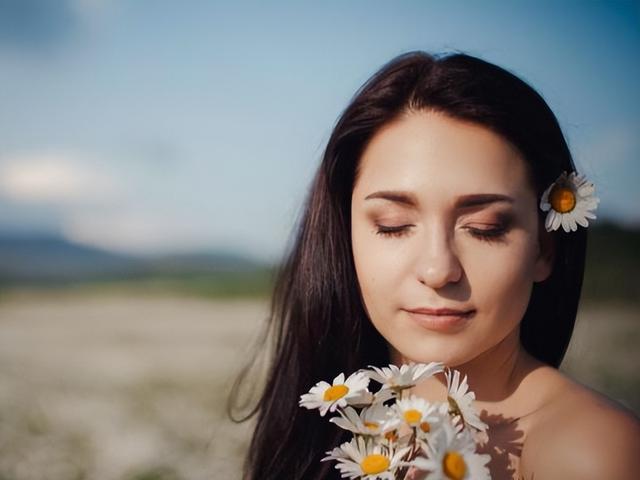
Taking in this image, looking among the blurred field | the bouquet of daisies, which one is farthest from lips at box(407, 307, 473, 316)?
the blurred field

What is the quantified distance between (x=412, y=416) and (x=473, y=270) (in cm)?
40

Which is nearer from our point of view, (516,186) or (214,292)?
(516,186)

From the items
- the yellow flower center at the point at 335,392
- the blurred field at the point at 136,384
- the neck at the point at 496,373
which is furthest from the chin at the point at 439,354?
the blurred field at the point at 136,384

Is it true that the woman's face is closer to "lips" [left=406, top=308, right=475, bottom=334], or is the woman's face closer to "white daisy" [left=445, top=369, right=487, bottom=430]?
"lips" [left=406, top=308, right=475, bottom=334]

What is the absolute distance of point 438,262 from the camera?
1.73m

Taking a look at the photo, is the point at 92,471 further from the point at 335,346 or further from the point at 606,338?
the point at 606,338

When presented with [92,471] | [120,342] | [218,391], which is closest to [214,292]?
[120,342]

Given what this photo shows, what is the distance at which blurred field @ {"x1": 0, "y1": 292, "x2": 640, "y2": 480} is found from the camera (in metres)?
4.43

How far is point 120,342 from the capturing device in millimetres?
8258

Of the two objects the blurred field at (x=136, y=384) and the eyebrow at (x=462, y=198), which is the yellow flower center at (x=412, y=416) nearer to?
the eyebrow at (x=462, y=198)

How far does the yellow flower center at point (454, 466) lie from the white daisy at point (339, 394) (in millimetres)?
288

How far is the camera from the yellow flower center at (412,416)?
155 cm

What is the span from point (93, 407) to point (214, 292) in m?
5.96

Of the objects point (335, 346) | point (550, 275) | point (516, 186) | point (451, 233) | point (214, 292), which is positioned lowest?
point (214, 292)
